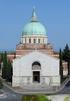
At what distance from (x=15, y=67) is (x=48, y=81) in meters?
3.77

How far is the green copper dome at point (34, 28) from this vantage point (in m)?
46.1

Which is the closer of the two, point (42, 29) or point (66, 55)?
point (42, 29)

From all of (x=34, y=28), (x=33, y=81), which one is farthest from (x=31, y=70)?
(x=34, y=28)

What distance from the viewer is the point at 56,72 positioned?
1606 inches

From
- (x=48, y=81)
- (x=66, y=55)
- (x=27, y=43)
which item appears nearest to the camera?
(x=48, y=81)

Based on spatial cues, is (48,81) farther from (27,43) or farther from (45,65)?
(27,43)

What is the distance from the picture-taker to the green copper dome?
46.1 meters

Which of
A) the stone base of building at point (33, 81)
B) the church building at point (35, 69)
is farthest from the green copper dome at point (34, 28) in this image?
the stone base of building at point (33, 81)

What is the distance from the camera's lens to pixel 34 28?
46.4 meters

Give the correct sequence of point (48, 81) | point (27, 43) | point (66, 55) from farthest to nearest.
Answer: point (66, 55)
point (27, 43)
point (48, 81)

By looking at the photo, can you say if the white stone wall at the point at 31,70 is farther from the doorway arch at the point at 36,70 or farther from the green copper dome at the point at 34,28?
the green copper dome at the point at 34,28

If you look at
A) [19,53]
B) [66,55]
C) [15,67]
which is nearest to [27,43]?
→ [19,53]

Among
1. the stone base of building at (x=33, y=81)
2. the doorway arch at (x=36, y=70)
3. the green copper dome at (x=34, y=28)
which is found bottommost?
the stone base of building at (x=33, y=81)

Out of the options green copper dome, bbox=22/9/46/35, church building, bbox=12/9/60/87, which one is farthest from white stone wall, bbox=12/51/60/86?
green copper dome, bbox=22/9/46/35
